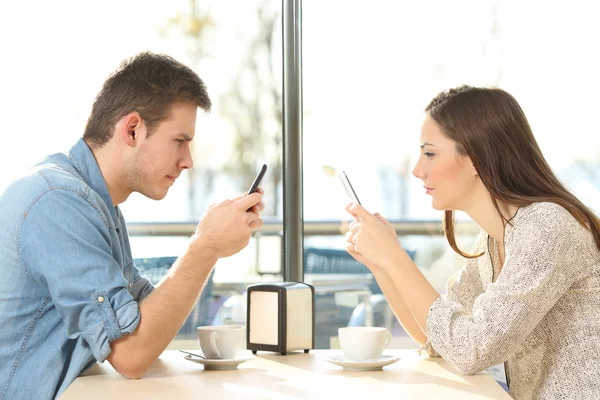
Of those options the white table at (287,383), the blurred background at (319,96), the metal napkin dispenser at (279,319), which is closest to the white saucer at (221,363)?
the white table at (287,383)

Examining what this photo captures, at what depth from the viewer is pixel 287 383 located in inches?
53.9

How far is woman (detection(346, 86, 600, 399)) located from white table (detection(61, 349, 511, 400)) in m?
0.07

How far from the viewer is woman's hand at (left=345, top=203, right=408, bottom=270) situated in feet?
5.05

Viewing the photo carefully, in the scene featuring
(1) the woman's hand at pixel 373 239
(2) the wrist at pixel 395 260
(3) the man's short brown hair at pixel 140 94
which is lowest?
(2) the wrist at pixel 395 260

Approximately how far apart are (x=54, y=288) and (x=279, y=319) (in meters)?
0.51

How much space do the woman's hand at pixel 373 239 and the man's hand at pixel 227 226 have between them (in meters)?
0.21

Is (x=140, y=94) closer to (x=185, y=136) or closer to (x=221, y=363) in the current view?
(x=185, y=136)

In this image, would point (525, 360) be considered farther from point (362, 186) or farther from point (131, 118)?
point (362, 186)

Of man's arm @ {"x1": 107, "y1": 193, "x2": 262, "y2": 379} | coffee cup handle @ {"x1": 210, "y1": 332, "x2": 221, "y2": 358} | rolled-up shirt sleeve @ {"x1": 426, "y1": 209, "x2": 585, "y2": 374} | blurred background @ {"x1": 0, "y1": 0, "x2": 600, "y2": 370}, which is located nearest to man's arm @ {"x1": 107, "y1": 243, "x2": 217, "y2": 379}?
man's arm @ {"x1": 107, "y1": 193, "x2": 262, "y2": 379}

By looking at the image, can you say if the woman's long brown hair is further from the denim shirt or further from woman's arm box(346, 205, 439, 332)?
the denim shirt

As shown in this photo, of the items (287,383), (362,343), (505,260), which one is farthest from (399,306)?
(287,383)

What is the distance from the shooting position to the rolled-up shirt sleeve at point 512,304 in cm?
137

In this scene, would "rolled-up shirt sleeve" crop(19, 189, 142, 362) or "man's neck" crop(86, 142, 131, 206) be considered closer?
"rolled-up shirt sleeve" crop(19, 189, 142, 362)

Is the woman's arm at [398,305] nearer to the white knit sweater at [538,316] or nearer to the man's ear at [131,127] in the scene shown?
the white knit sweater at [538,316]
